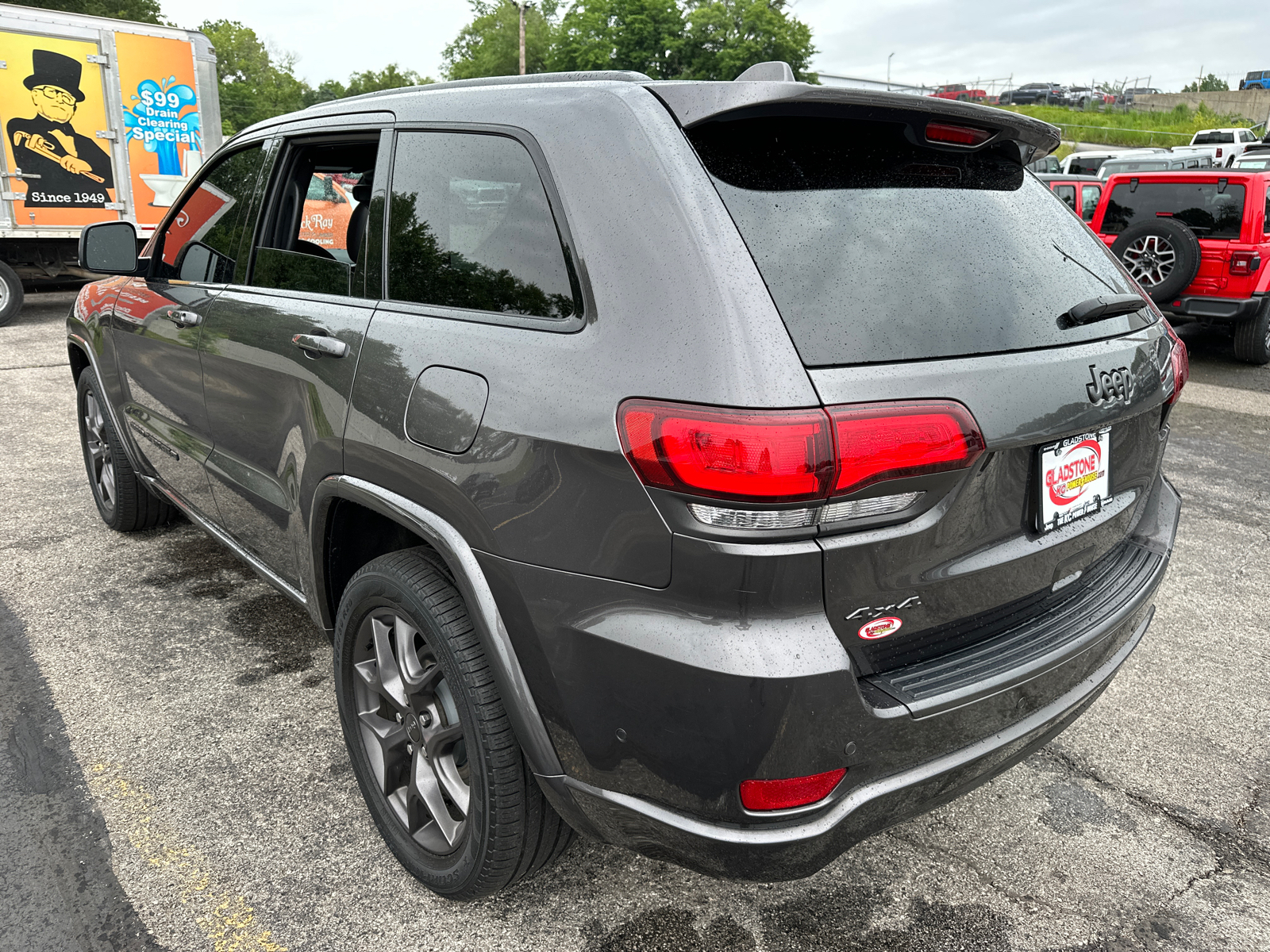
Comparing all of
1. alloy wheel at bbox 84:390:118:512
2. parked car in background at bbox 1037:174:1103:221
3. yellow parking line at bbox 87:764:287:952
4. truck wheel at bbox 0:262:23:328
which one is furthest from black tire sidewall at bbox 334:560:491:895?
parked car in background at bbox 1037:174:1103:221

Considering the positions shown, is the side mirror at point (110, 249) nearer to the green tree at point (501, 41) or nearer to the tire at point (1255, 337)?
the tire at point (1255, 337)

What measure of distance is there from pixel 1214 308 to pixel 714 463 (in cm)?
909

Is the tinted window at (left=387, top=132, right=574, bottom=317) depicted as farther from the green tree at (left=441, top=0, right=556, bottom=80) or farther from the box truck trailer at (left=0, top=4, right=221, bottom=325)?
the green tree at (left=441, top=0, right=556, bottom=80)

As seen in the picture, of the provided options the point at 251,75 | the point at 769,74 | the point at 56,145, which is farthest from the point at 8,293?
the point at 251,75

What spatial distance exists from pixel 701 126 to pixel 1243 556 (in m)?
4.03

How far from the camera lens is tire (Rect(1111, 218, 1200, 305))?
8414 millimetres

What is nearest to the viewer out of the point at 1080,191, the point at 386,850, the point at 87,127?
the point at 386,850

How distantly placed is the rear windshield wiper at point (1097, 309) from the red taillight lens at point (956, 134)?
1.37 feet

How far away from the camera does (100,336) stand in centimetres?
388

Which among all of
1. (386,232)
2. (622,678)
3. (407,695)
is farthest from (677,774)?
(386,232)

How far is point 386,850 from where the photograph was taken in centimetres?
232

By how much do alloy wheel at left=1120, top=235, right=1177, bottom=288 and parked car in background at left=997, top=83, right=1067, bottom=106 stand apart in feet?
170

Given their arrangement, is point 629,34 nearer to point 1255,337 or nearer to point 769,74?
point 1255,337

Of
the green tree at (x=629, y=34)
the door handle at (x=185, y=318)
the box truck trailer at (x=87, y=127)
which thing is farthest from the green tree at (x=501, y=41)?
the door handle at (x=185, y=318)
